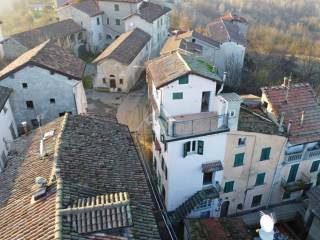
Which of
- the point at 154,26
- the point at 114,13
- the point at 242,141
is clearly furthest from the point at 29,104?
the point at 114,13

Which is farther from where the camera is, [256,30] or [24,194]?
[256,30]

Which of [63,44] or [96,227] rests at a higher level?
[96,227]

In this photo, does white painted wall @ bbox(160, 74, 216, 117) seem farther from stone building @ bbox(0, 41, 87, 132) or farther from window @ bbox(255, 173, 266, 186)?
stone building @ bbox(0, 41, 87, 132)

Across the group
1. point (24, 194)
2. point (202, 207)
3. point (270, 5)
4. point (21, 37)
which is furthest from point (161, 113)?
point (270, 5)

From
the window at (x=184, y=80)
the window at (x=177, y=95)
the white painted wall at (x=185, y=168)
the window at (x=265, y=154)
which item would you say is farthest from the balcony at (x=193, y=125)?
the window at (x=265, y=154)

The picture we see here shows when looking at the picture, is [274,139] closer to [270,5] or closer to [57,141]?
[57,141]

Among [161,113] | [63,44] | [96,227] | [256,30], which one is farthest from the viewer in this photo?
[256,30]
